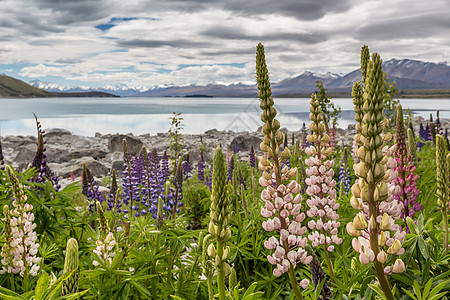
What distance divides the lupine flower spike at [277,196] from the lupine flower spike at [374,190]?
1.97 ft

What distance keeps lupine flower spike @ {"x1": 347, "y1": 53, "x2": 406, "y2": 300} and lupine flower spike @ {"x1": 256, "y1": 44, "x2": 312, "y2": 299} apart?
60cm

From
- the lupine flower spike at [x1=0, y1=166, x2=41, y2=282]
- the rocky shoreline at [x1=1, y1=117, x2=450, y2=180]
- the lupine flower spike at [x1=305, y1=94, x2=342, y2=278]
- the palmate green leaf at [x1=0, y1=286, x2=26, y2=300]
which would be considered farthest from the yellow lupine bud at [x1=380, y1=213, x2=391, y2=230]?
the rocky shoreline at [x1=1, y1=117, x2=450, y2=180]

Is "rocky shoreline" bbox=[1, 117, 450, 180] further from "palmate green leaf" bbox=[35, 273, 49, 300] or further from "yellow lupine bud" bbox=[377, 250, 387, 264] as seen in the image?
"yellow lupine bud" bbox=[377, 250, 387, 264]

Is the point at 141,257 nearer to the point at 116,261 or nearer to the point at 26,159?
the point at 116,261

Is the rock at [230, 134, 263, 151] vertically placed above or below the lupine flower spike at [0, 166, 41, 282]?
below

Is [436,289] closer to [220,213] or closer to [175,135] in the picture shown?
[220,213]

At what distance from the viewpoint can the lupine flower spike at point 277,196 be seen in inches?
87.2

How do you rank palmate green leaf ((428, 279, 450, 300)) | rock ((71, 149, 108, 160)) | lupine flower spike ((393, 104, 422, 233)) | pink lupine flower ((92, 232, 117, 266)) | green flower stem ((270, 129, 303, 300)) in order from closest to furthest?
palmate green leaf ((428, 279, 450, 300)) → green flower stem ((270, 129, 303, 300)) → lupine flower spike ((393, 104, 422, 233)) → pink lupine flower ((92, 232, 117, 266)) → rock ((71, 149, 108, 160))

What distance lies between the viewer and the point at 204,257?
84.0 inches

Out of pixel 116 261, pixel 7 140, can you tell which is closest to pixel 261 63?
pixel 116 261

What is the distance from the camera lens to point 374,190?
167 cm

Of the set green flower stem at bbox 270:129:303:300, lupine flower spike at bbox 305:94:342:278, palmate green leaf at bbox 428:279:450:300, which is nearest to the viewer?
palmate green leaf at bbox 428:279:450:300

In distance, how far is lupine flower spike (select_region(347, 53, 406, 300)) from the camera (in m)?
1.56

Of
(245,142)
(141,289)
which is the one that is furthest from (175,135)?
(245,142)
